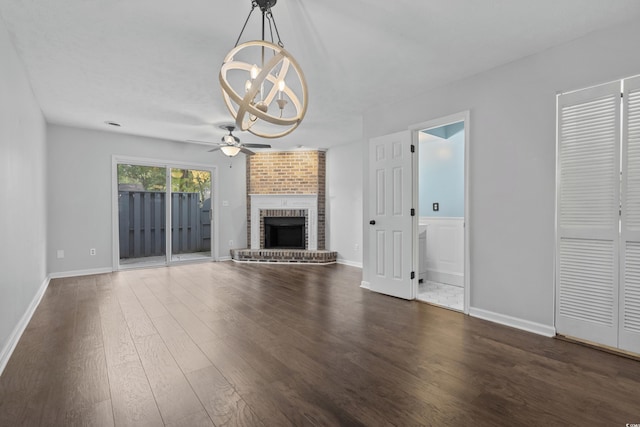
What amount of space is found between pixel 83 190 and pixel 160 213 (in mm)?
1371

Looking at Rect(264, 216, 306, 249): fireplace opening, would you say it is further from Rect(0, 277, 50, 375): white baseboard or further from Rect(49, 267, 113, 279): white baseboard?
Rect(0, 277, 50, 375): white baseboard

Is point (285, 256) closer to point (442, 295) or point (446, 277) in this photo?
point (446, 277)

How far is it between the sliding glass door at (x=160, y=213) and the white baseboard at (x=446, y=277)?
484cm

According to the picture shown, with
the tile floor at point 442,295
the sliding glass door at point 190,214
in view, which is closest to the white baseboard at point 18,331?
the sliding glass door at point 190,214

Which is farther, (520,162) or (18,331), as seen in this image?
(520,162)

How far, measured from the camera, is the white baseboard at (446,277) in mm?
4648

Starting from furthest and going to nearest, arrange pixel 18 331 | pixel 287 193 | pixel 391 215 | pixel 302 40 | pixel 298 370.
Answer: pixel 287 193
pixel 391 215
pixel 18 331
pixel 302 40
pixel 298 370

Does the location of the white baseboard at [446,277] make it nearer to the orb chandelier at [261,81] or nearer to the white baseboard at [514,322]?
the white baseboard at [514,322]

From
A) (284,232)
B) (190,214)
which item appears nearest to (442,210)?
(284,232)

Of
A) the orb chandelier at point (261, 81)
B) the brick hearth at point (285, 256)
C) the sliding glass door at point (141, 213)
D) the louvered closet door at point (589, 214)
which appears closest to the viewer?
the orb chandelier at point (261, 81)

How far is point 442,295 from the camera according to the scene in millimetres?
4117

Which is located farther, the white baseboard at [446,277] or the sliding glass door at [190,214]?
the sliding glass door at [190,214]

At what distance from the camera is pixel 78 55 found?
2879 millimetres

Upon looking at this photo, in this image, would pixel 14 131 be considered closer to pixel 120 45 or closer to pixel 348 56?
pixel 120 45
